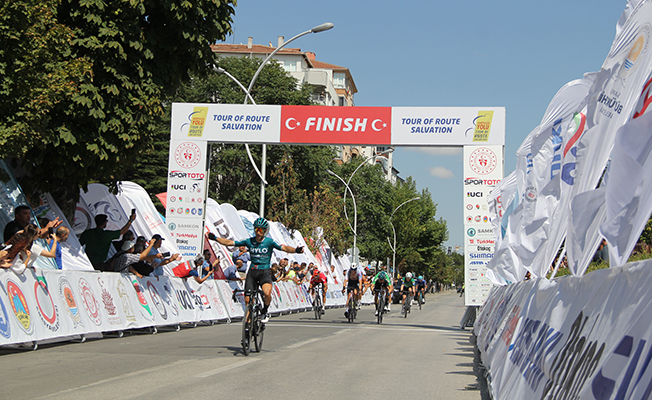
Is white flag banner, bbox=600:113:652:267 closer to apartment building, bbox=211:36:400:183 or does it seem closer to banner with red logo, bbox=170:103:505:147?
banner with red logo, bbox=170:103:505:147

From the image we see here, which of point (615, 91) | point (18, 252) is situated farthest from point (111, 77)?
point (615, 91)

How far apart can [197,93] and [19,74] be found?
124ft

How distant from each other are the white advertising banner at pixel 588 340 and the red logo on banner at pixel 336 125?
54.5ft

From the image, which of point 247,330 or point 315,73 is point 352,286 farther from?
point 315,73

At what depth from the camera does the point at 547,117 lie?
7.93 meters

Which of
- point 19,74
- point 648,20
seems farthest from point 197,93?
point 648,20

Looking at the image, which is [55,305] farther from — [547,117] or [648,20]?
[648,20]

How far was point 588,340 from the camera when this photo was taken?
3121 mm

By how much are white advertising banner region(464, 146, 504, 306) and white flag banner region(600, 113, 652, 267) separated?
1799 cm

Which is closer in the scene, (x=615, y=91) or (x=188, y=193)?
(x=615, y=91)

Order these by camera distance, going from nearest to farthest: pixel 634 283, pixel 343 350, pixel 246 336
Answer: pixel 634 283 → pixel 246 336 → pixel 343 350

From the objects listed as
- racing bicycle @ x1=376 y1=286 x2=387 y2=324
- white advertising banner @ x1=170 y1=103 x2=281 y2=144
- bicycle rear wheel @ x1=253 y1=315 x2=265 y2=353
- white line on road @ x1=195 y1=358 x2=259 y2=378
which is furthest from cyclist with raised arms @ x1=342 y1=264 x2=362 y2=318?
white line on road @ x1=195 y1=358 x2=259 y2=378

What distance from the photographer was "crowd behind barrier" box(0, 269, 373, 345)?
9.90 metres

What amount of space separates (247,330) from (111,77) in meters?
8.30
